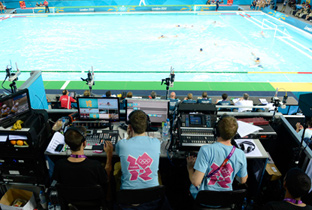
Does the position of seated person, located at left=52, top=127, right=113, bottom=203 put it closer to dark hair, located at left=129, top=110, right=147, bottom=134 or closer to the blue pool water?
dark hair, located at left=129, top=110, right=147, bottom=134

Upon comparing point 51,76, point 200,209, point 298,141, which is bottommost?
point 51,76

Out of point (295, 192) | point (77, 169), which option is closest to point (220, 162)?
point (295, 192)

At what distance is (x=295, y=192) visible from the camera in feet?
7.03

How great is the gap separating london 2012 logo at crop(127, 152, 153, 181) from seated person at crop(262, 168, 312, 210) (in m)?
1.17

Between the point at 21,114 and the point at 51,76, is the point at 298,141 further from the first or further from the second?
the point at 51,76

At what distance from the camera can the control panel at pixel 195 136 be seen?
10.9 ft

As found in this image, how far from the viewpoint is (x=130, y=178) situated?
8.46ft

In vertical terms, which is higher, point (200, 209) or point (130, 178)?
point (130, 178)

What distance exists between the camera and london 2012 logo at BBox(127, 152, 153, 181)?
2555 mm

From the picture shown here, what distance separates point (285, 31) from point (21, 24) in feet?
64.6

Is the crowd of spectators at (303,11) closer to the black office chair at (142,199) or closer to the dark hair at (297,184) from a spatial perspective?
the dark hair at (297,184)

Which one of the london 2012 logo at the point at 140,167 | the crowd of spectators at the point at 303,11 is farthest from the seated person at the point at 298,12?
the london 2012 logo at the point at 140,167

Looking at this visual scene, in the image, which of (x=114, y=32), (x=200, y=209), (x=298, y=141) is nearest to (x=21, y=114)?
(x=200, y=209)

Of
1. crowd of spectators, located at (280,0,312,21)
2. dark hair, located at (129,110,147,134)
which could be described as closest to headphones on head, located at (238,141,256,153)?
dark hair, located at (129,110,147,134)
